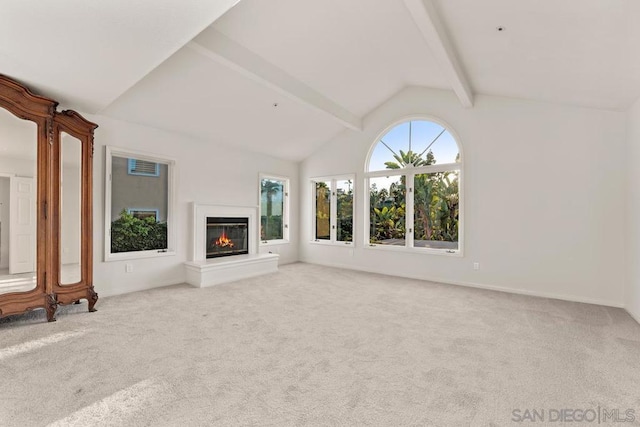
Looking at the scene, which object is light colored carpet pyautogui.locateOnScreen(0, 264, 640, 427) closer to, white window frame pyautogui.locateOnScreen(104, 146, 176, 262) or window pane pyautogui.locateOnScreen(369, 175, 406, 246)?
white window frame pyautogui.locateOnScreen(104, 146, 176, 262)

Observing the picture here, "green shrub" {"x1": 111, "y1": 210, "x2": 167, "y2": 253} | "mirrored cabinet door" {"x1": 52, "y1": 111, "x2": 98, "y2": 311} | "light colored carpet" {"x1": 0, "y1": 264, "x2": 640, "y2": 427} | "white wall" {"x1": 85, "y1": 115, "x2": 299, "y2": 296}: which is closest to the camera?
"light colored carpet" {"x1": 0, "y1": 264, "x2": 640, "y2": 427}

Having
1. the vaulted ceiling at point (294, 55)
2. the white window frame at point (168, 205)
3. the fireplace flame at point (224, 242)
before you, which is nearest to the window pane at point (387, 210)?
the vaulted ceiling at point (294, 55)

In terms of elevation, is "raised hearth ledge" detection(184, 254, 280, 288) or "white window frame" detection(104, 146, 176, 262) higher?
"white window frame" detection(104, 146, 176, 262)

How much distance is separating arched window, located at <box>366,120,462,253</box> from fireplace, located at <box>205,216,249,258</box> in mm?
2515

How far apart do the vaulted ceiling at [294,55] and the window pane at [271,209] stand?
1.37 meters

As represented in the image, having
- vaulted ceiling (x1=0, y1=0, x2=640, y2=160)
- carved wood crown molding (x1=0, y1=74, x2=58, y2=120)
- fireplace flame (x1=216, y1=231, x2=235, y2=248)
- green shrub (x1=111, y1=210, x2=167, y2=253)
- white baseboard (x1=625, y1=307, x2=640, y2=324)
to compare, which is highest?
vaulted ceiling (x1=0, y1=0, x2=640, y2=160)

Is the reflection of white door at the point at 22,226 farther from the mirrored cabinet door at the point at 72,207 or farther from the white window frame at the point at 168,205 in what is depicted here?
the white window frame at the point at 168,205

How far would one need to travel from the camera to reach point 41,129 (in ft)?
10.1

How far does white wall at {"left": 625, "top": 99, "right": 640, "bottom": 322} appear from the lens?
337 centimetres

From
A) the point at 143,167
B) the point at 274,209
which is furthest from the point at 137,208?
the point at 274,209

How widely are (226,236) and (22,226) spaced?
2.95 metres

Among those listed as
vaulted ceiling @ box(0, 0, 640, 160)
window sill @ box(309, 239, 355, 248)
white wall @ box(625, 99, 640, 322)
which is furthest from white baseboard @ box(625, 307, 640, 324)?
window sill @ box(309, 239, 355, 248)

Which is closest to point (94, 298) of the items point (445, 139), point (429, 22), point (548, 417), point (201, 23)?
point (201, 23)

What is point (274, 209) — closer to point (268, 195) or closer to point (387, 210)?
point (268, 195)
